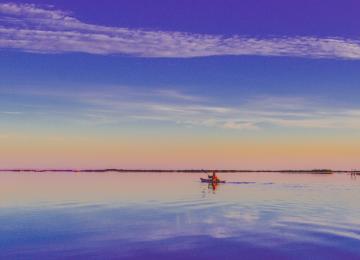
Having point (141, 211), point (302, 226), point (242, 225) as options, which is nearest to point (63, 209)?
point (141, 211)

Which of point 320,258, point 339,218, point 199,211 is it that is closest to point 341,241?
point 320,258

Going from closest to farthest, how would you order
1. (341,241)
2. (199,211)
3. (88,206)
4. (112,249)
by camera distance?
(112,249) < (341,241) < (199,211) < (88,206)

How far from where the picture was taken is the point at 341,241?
81.9 feet

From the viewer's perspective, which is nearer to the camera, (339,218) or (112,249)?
(112,249)

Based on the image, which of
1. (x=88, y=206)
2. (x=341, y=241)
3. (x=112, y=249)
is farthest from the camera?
(x=88, y=206)

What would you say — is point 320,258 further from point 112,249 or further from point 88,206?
point 88,206

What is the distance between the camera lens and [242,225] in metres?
31.1

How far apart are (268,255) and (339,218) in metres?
15.0

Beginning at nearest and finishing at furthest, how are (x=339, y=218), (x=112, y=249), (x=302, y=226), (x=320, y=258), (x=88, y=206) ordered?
1. (x=320, y=258)
2. (x=112, y=249)
3. (x=302, y=226)
4. (x=339, y=218)
5. (x=88, y=206)

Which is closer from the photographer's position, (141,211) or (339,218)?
(339,218)

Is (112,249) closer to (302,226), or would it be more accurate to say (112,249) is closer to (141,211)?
(302,226)

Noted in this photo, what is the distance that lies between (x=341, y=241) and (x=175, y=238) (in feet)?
31.2

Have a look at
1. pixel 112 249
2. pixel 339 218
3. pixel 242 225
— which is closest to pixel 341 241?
pixel 242 225

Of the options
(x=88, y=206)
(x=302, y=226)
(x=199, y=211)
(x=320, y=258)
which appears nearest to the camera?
(x=320, y=258)
